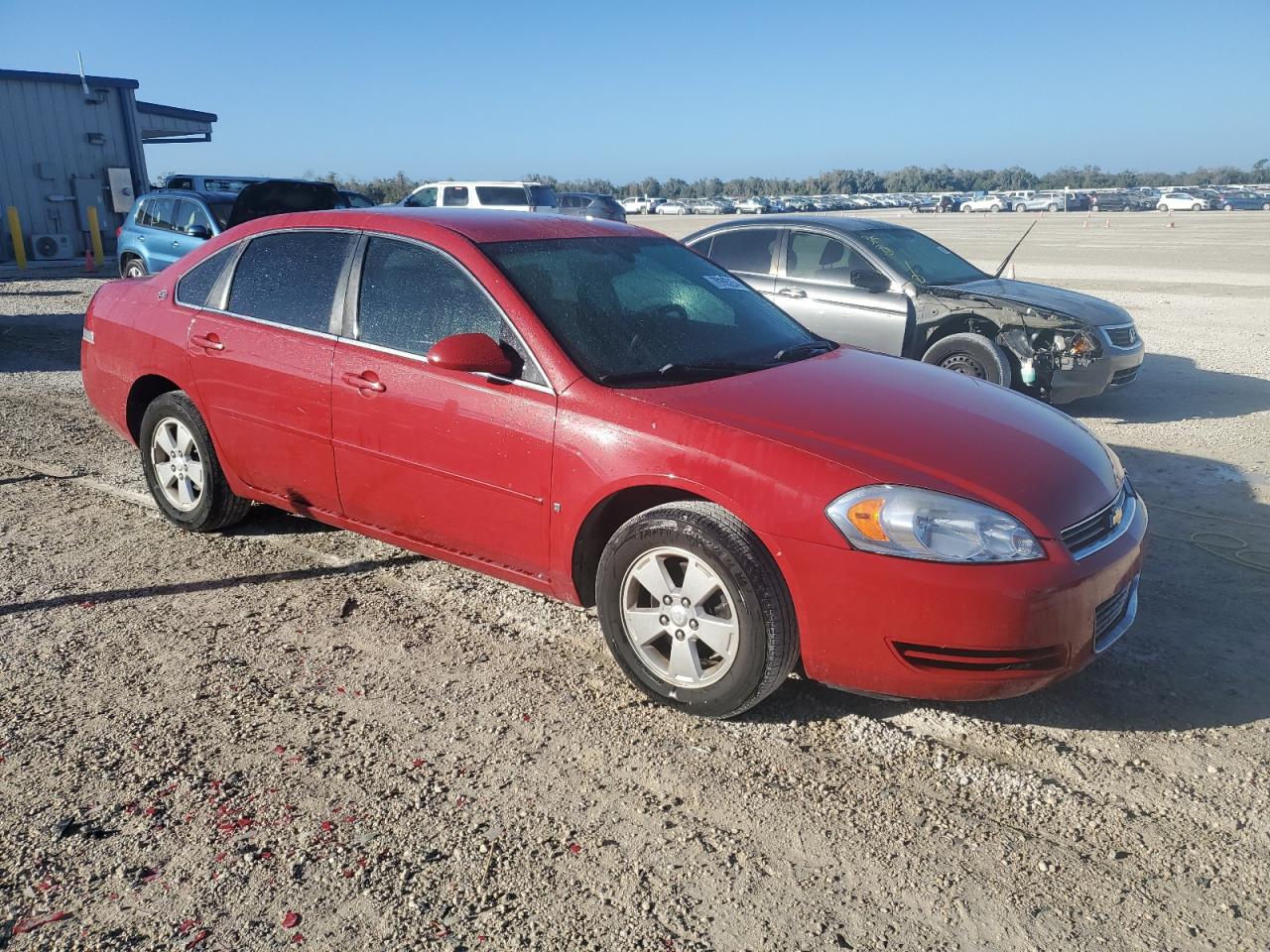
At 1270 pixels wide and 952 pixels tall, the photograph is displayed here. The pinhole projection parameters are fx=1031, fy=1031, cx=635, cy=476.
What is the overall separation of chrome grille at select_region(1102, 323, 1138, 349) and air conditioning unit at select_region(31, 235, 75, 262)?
26.4 metres

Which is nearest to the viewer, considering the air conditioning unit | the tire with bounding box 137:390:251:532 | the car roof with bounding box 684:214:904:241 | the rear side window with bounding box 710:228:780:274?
the tire with bounding box 137:390:251:532

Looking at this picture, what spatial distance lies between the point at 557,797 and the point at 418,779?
0.43m

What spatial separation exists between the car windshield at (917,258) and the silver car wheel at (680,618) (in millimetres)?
5644

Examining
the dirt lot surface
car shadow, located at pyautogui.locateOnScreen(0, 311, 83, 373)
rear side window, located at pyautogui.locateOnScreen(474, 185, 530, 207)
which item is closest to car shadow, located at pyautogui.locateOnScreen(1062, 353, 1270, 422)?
the dirt lot surface

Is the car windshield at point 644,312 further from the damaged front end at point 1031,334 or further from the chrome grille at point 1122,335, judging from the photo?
the chrome grille at point 1122,335

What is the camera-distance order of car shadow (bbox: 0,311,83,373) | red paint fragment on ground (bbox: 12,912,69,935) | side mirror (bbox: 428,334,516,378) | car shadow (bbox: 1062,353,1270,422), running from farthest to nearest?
car shadow (bbox: 0,311,83,373)
car shadow (bbox: 1062,353,1270,422)
side mirror (bbox: 428,334,516,378)
red paint fragment on ground (bbox: 12,912,69,935)

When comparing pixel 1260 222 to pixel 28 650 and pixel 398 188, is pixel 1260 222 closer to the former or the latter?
pixel 398 188

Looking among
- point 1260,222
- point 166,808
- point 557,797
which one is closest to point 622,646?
point 557,797

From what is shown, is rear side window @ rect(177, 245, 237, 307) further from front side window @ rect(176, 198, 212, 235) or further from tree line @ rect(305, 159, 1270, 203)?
tree line @ rect(305, 159, 1270, 203)

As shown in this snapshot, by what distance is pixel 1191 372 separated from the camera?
9.91m

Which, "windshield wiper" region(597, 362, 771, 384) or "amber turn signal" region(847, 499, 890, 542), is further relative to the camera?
"windshield wiper" region(597, 362, 771, 384)

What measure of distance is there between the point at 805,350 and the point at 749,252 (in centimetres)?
490

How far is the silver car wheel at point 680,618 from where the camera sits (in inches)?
132

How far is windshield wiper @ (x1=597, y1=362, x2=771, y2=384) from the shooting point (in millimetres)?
3729
